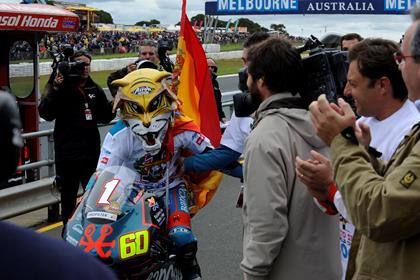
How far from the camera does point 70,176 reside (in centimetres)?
666

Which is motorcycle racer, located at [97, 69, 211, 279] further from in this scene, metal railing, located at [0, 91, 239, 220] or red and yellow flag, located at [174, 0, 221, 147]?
metal railing, located at [0, 91, 239, 220]

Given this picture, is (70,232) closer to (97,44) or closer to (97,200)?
(97,200)

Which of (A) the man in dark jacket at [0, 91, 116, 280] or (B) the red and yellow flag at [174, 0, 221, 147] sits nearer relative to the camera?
(A) the man in dark jacket at [0, 91, 116, 280]

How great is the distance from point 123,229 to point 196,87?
2326 mm

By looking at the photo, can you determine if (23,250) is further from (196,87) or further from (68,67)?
(68,67)

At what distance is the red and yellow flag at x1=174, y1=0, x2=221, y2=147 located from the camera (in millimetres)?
5383

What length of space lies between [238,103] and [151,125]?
21.0 inches

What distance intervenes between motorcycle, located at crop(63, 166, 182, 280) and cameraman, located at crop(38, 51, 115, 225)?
2.82m

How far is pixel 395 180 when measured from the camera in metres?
2.17

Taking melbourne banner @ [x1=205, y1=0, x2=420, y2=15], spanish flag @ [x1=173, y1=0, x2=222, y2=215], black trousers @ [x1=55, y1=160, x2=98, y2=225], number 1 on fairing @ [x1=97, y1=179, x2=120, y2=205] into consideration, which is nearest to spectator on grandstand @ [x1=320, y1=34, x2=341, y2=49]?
spanish flag @ [x1=173, y1=0, x2=222, y2=215]

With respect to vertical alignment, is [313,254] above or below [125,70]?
below

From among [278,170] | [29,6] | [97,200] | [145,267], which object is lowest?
[145,267]

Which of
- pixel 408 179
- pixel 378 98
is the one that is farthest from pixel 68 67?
pixel 408 179

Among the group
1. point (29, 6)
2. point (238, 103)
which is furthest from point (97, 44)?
point (238, 103)
